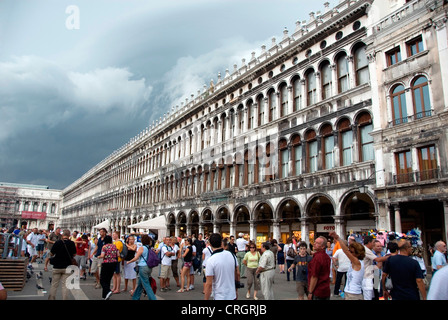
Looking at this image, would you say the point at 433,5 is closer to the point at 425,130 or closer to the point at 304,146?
the point at 425,130

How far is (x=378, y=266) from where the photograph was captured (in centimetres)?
740

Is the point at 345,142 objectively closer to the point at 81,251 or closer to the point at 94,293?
the point at 81,251

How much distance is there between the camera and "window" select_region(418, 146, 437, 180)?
1507cm

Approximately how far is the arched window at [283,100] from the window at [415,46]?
8815 millimetres

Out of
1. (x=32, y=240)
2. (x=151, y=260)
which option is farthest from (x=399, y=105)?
(x=32, y=240)

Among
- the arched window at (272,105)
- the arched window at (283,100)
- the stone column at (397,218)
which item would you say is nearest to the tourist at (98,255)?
the stone column at (397,218)

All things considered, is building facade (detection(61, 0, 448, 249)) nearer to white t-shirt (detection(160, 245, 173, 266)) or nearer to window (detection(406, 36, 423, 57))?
window (detection(406, 36, 423, 57))

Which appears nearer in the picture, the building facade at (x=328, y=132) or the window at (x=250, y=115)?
the building facade at (x=328, y=132)

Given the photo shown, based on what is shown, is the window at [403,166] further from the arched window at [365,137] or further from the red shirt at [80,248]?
the red shirt at [80,248]

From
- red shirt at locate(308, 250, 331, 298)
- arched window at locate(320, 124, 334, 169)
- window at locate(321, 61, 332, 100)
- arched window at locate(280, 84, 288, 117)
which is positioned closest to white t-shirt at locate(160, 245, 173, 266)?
red shirt at locate(308, 250, 331, 298)

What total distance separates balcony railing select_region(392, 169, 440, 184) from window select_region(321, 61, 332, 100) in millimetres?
6940

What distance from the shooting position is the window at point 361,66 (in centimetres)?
1916

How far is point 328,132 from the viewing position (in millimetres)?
20453
